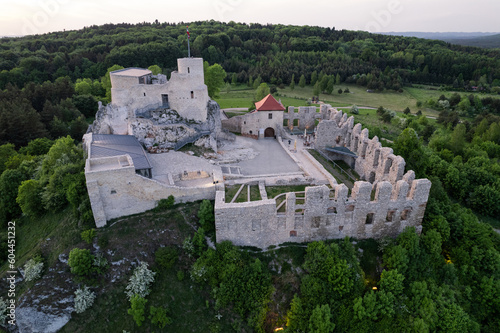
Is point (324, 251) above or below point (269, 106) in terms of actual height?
below

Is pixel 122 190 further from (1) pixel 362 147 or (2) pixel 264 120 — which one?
(1) pixel 362 147

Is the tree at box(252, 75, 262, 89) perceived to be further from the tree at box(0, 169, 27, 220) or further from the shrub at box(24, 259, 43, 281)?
the shrub at box(24, 259, 43, 281)

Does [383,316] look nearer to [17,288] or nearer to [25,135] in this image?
[17,288]

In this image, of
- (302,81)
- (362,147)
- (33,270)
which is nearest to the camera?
(33,270)

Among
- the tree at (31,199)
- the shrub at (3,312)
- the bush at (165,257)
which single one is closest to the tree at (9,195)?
the tree at (31,199)

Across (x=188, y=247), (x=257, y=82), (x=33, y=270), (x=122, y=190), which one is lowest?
(x=33, y=270)

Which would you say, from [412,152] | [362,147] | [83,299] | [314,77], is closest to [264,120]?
[362,147]

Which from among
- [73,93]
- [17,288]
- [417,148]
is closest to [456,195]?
[417,148]

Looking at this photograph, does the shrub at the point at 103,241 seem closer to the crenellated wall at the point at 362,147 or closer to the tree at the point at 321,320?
the tree at the point at 321,320
